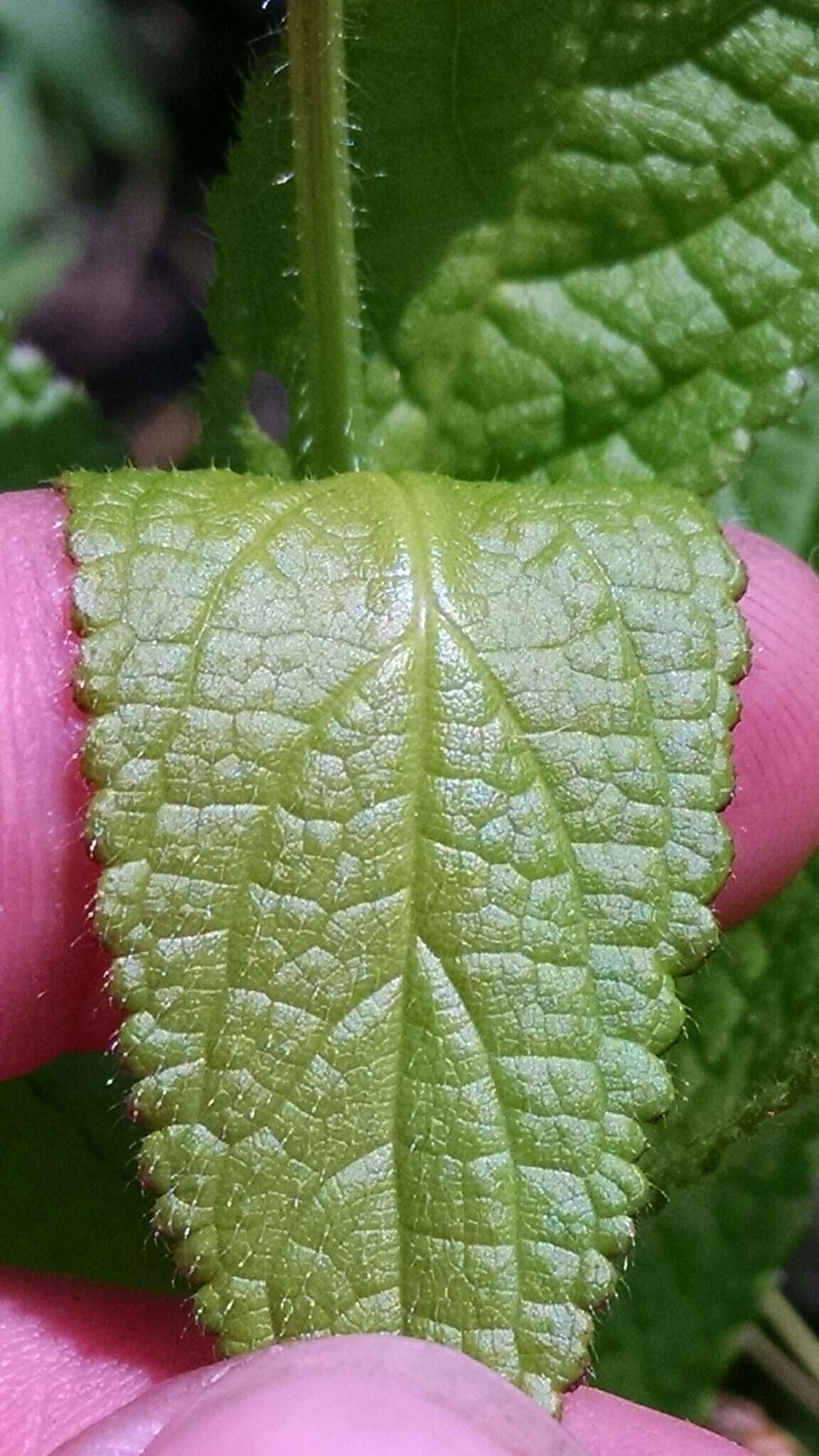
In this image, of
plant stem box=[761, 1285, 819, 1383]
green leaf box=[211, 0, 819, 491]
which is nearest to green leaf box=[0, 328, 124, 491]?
green leaf box=[211, 0, 819, 491]

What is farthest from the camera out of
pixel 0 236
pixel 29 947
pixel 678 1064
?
pixel 0 236

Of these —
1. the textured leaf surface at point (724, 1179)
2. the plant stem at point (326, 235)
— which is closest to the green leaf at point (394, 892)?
the plant stem at point (326, 235)

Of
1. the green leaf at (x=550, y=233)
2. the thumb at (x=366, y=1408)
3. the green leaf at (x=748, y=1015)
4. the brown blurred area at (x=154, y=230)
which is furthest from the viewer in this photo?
the brown blurred area at (x=154, y=230)

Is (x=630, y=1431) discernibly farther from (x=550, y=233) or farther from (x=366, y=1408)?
(x=550, y=233)

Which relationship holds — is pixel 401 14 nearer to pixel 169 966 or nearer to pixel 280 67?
pixel 280 67

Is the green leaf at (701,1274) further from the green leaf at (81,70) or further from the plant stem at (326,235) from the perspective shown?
the green leaf at (81,70)

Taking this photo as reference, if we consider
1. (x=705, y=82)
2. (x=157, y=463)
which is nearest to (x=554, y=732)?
(x=705, y=82)
